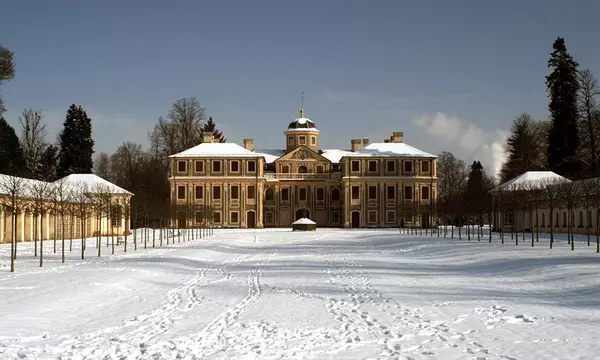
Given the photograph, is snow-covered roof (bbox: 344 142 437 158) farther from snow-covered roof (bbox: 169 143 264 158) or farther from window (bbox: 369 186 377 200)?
snow-covered roof (bbox: 169 143 264 158)

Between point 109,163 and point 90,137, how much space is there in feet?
94.5

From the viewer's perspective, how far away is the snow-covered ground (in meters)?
10.6

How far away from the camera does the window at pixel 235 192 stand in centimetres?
8062

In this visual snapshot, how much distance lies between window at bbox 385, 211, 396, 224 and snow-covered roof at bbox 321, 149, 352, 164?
11.7 meters

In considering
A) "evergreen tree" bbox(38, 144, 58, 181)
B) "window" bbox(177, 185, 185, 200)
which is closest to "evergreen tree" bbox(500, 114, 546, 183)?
"window" bbox(177, 185, 185, 200)

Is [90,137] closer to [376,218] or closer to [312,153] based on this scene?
[312,153]

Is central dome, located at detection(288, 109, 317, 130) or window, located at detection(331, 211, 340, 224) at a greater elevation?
central dome, located at detection(288, 109, 317, 130)

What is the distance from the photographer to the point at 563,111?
65.1m

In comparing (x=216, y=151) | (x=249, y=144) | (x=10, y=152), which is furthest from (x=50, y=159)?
(x=249, y=144)

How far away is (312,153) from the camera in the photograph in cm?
8512

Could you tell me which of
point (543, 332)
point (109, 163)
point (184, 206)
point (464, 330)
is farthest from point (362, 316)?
point (109, 163)

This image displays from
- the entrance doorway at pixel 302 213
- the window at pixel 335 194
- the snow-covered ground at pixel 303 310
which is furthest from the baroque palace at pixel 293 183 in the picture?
the snow-covered ground at pixel 303 310

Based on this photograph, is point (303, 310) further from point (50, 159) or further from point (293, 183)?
point (293, 183)

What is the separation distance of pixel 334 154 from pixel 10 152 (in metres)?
42.3
